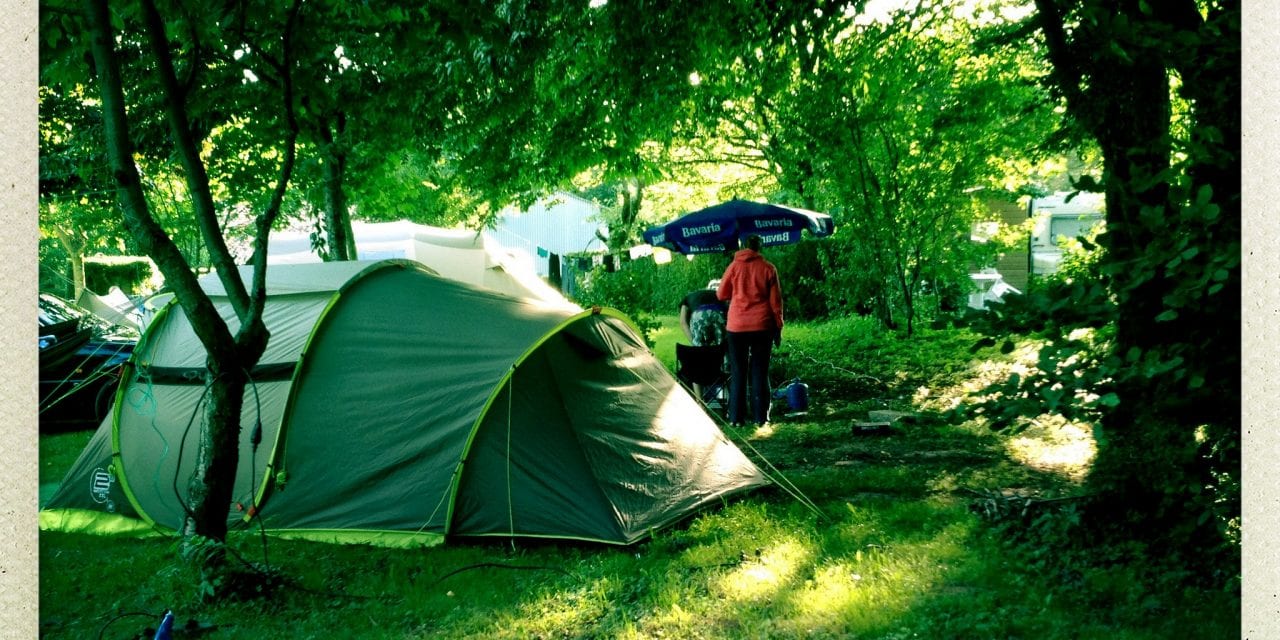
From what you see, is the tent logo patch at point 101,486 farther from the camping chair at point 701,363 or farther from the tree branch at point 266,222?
the camping chair at point 701,363

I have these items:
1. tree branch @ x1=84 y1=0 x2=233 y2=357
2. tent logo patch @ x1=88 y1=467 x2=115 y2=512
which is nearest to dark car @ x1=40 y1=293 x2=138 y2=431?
tent logo patch @ x1=88 y1=467 x2=115 y2=512

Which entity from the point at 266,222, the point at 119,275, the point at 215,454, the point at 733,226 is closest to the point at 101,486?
the point at 215,454

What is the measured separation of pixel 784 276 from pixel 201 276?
14.3m

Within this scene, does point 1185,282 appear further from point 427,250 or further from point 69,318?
point 427,250

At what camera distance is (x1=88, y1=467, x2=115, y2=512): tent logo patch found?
5.73m

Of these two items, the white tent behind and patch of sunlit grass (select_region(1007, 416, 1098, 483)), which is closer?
patch of sunlit grass (select_region(1007, 416, 1098, 483))

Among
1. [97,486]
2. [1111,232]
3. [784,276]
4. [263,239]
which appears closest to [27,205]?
[263,239]

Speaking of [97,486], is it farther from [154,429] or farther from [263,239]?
[263,239]

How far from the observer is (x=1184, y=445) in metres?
3.47

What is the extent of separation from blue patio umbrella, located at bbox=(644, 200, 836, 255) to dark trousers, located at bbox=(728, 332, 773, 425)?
2558 mm

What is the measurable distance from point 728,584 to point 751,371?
14.2 feet

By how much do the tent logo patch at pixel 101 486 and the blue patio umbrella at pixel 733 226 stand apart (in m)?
6.72

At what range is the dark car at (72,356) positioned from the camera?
9234 mm

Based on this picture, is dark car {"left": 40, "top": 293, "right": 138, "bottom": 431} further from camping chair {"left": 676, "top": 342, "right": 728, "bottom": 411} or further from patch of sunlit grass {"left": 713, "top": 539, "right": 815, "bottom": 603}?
patch of sunlit grass {"left": 713, "top": 539, "right": 815, "bottom": 603}
